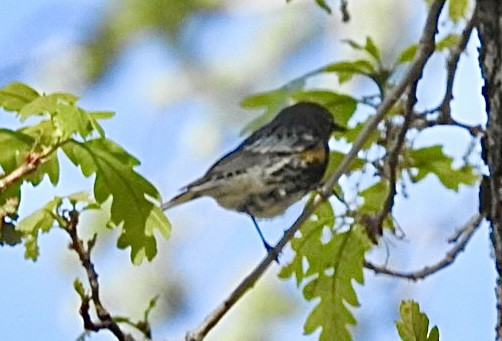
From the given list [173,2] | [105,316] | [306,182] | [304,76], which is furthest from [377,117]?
[173,2]

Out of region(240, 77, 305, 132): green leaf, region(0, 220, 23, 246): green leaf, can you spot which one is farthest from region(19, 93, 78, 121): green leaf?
region(240, 77, 305, 132): green leaf

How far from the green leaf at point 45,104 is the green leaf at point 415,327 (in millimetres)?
447

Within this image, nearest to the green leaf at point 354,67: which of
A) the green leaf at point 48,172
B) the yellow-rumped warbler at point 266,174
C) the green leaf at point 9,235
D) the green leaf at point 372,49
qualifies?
the green leaf at point 372,49

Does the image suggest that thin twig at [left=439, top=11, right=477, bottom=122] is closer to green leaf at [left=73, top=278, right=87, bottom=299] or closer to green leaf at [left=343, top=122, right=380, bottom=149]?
green leaf at [left=343, top=122, right=380, bottom=149]

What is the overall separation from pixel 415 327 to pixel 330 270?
21.1 inches

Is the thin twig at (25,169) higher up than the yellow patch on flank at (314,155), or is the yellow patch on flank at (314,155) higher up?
the yellow patch on flank at (314,155)

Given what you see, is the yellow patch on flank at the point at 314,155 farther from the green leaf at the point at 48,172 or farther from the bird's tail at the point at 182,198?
the green leaf at the point at 48,172

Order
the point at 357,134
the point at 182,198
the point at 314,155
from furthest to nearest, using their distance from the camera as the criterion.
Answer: the point at 314,155 < the point at 182,198 < the point at 357,134

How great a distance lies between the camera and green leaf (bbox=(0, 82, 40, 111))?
1258 mm

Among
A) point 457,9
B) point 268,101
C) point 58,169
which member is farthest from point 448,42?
point 58,169

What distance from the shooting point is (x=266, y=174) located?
1950mm

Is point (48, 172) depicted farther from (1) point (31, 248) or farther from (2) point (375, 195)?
(2) point (375, 195)

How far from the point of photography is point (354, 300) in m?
1.50

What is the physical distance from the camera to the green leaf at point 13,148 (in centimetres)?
122
